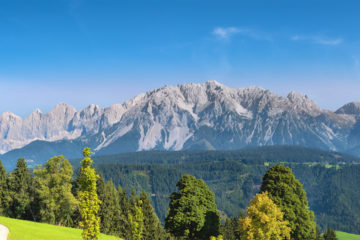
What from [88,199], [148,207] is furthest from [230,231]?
A: [88,199]

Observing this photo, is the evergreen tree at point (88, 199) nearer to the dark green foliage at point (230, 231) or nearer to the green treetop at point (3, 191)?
the green treetop at point (3, 191)

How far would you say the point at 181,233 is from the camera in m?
87.1

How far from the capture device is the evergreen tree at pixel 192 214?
8512 cm

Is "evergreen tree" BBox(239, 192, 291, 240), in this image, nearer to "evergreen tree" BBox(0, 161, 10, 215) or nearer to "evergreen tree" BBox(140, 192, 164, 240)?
"evergreen tree" BBox(140, 192, 164, 240)

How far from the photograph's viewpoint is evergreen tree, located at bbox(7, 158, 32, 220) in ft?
365

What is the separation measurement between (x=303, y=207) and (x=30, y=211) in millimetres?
77135

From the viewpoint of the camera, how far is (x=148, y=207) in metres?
123

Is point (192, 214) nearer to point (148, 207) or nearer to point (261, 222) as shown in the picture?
point (261, 222)

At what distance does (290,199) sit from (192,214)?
21.4 m

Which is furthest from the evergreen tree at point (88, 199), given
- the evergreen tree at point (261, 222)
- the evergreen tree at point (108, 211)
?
the evergreen tree at point (108, 211)

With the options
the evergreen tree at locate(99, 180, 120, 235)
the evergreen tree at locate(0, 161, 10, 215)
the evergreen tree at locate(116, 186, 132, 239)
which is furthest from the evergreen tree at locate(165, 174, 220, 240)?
the evergreen tree at locate(0, 161, 10, 215)

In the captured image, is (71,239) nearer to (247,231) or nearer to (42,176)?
(247,231)

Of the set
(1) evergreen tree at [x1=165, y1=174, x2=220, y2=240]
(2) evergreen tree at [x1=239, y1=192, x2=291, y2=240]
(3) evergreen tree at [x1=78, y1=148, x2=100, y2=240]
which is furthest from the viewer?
(1) evergreen tree at [x1=165, y1=174, x2=220, y2=240]

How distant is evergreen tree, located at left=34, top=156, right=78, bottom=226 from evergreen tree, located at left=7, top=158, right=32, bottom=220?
1123cm
